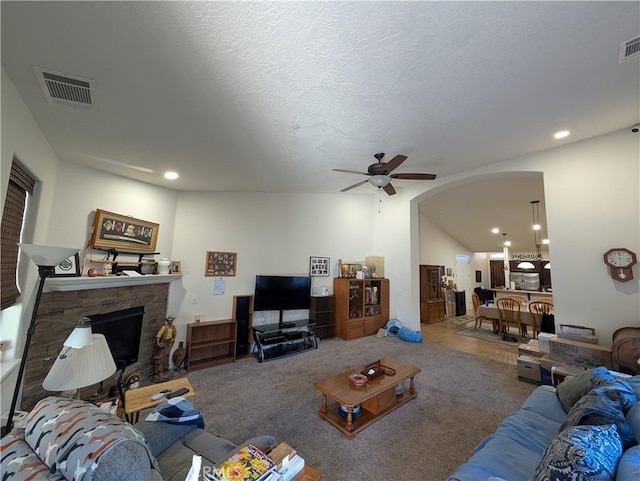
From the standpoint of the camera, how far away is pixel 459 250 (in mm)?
9148

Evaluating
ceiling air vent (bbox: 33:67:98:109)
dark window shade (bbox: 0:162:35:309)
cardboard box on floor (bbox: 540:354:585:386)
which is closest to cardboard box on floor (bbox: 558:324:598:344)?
cardboard box on floor (bbox: 540:354:585:386)

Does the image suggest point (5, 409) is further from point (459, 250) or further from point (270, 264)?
point (459, 250)

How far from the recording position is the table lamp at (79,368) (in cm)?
126

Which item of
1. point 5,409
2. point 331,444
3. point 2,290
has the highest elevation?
point 2,290

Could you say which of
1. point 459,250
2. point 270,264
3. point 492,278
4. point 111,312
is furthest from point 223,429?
point 492,278

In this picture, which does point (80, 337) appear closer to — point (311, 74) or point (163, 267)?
point (311, 74)

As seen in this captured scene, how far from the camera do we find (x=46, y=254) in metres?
1.28

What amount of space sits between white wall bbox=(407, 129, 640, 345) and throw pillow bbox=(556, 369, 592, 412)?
1.72 m

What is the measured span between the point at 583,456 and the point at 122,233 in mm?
4265

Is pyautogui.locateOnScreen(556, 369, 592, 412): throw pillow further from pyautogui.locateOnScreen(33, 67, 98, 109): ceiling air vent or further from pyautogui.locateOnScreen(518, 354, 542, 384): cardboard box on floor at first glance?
pyautogui.locateOnScreen(33, 67, 98, 109): ceiling air vent

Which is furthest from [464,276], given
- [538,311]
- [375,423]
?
[375,423]

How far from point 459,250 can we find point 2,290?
10.5m

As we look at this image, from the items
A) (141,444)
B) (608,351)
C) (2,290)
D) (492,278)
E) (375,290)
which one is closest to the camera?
(141,444)

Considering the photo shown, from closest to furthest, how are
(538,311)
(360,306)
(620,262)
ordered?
(620,262), (538,311), (360,306)
